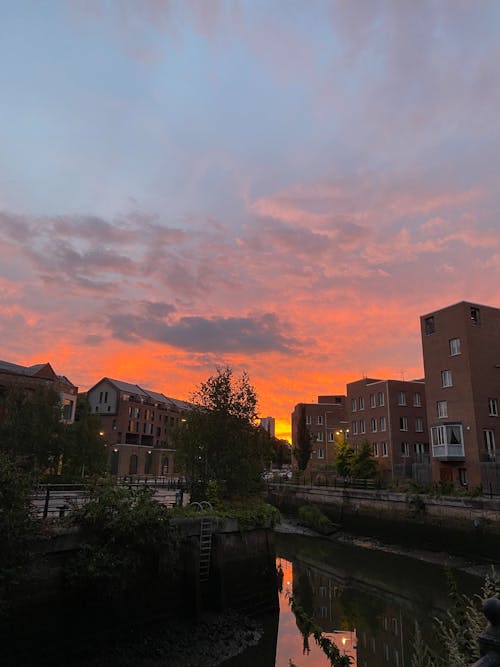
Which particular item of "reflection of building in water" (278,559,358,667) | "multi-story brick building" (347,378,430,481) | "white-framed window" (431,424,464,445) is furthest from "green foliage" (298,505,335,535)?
"white-framed window" (431,424,464,445)

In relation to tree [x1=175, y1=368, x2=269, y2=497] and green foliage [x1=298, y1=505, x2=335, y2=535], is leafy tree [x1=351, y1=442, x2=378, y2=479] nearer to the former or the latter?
green foliage [x1=298, y1=505, x2=335, y2=535]

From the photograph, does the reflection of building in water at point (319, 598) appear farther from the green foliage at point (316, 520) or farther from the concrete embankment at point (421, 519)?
the green foliage at point (316, 520)

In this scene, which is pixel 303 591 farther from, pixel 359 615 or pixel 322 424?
pixel 322 424

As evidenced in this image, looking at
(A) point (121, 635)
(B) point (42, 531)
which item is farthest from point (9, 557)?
(A) point (121, 635)

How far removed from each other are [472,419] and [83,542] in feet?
112

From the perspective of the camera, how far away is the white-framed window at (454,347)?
41716mm

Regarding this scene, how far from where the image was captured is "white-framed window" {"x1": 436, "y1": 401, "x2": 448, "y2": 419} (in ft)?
138

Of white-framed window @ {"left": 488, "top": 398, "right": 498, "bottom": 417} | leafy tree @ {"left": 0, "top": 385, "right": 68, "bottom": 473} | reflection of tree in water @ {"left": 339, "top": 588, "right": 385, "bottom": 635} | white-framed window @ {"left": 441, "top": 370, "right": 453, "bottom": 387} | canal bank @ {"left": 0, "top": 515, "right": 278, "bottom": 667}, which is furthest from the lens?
white-framed window @ {"left": 441, "top": 370, "right": 453, "bottom": 387}

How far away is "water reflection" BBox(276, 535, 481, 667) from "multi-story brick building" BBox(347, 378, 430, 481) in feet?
70.5

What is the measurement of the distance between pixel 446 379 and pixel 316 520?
16.6 meters

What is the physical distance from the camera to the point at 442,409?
4262 centimetres

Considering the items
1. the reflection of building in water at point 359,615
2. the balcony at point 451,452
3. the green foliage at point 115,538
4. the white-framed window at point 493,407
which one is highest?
the white-framed window at point 493,407

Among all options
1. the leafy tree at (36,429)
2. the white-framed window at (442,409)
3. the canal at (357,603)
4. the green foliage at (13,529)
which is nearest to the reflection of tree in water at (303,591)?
the canal at (357,603)

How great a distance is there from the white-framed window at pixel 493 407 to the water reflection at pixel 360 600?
16.2 meters
